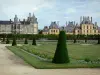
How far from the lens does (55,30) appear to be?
92.8m

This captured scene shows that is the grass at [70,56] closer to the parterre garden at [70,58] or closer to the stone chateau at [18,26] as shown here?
the parterre garden at [70,58]

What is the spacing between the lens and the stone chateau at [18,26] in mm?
96062

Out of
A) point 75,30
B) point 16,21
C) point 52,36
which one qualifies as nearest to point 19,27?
point 16,21

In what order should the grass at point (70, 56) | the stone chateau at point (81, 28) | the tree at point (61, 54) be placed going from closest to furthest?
1. the grass at point (70, 56)
2. the tree at point (61, 54)
3. the stone chateau at point (81, 28)

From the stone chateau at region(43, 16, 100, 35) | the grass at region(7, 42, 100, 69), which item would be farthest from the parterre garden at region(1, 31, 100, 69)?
the stone chateau at region(43, 16, 100, 35)

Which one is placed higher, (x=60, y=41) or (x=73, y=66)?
(x=60, y=41)

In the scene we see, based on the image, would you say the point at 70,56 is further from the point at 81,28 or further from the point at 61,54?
the point at 81,28

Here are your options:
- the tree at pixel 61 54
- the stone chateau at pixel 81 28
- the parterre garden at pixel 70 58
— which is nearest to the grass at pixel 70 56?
the parterre garden at pixel 70 58

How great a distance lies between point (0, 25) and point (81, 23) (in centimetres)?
2626

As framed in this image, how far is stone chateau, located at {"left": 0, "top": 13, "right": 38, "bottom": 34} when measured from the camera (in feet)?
315

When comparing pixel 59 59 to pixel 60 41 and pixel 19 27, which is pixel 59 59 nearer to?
pixel 60 41

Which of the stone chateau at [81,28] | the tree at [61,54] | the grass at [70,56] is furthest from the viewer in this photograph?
the stone chateau at [81,28]

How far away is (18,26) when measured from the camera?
9575cm

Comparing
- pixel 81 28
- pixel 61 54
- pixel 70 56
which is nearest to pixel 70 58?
pixel 70 56
